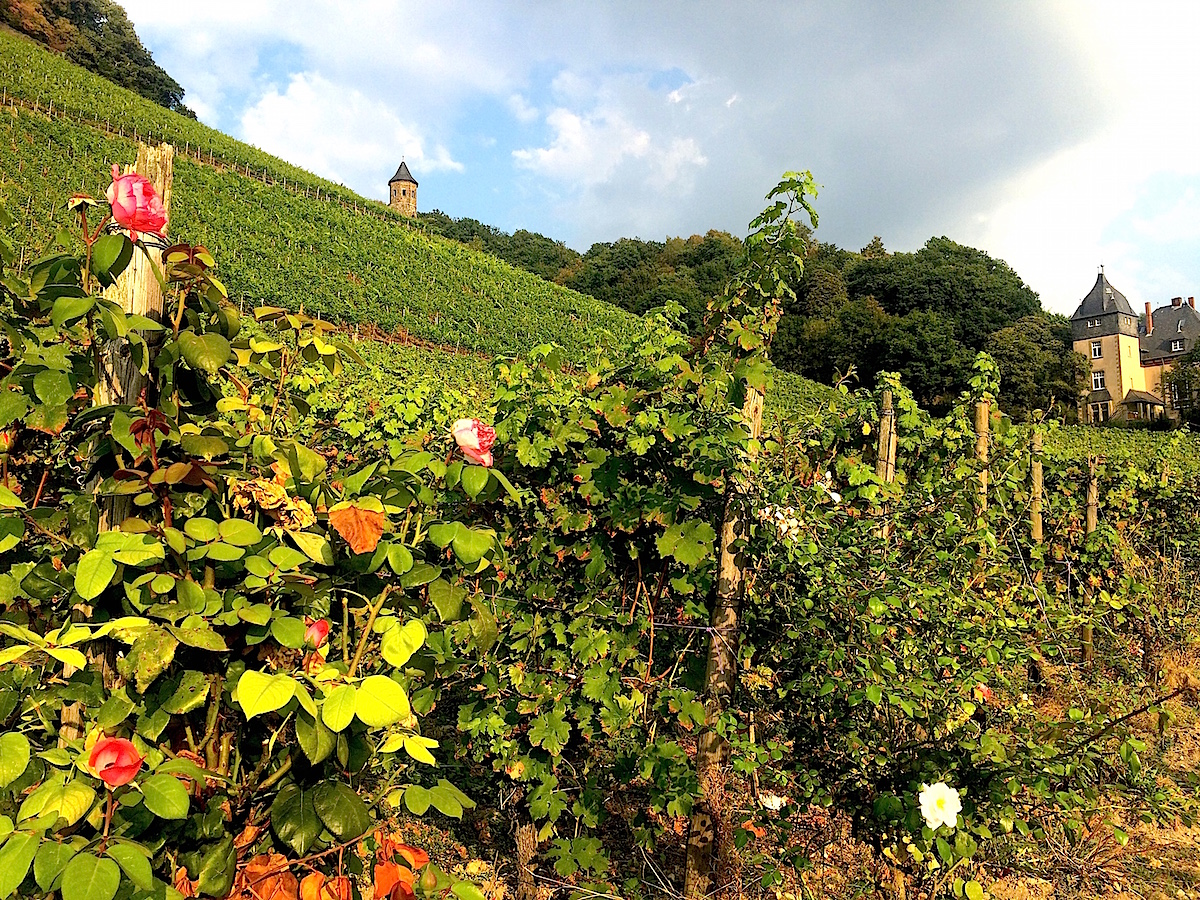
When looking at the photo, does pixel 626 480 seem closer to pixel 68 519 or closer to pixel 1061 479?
pixel 68 519

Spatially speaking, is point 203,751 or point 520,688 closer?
point 203,751

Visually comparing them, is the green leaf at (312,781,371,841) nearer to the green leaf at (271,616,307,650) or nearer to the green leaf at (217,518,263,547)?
the green leaf at (271,616,307,650)

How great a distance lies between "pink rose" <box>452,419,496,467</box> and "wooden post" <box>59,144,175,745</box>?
0.49 metres

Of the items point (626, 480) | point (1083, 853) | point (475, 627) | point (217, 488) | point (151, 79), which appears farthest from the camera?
point (151, 79)

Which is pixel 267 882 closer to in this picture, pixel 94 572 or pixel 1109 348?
pixel 94 572

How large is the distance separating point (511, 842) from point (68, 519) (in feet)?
7.26

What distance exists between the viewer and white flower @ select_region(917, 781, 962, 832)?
5.96 feet

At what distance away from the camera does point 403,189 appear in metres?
59.5

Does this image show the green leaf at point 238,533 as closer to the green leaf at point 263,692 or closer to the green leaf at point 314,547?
the green leaf at point 314,547

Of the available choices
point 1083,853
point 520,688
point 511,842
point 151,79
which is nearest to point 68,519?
point 520,688

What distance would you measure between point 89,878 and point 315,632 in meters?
0.38

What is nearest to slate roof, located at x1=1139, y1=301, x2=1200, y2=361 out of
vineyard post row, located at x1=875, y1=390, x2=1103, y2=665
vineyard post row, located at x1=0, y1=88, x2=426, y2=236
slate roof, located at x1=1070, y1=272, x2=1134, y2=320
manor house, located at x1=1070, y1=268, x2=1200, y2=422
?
manor house, located at x1=1070, y1=268, x2=1200, y2=422

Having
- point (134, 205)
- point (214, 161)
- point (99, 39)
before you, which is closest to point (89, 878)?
point (134, 205)

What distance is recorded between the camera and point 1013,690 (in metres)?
2.34
